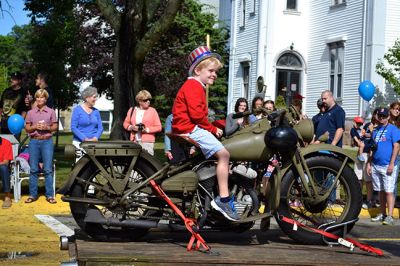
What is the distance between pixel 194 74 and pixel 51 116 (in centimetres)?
574

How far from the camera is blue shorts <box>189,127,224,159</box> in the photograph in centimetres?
689

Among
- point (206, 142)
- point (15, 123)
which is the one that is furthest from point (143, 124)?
point (206, 142)

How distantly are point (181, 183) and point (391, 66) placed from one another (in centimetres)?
2400

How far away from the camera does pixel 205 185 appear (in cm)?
703

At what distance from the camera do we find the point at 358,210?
738 cm

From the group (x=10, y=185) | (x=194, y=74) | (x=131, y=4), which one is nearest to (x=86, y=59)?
(x=131, y=4)

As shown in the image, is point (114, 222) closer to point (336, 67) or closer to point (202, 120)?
point (202, 120)

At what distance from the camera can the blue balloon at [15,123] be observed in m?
13.9

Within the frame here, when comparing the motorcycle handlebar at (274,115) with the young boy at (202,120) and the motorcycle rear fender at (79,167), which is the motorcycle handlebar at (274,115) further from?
the motorcycle rear fender at (79,167)

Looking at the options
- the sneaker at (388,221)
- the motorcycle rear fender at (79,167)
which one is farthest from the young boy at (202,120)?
the sneaker at (388,221)

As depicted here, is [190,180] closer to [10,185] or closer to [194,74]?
[194,74]

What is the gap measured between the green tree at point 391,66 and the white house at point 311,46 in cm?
55

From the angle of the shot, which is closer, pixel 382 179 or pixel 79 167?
pixel 79 167

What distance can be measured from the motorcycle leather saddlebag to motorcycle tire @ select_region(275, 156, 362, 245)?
0.86 metres
